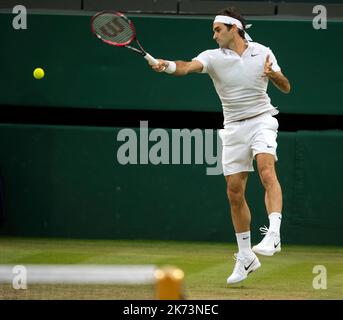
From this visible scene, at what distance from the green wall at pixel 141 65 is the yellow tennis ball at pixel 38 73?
5 centimetres

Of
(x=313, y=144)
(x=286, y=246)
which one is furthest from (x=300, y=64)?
(x=286, y=246)

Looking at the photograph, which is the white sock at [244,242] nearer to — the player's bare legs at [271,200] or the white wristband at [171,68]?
the player's bare legs at [271,200]

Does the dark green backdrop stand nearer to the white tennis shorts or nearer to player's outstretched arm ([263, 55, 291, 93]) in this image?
the white tennis shorts

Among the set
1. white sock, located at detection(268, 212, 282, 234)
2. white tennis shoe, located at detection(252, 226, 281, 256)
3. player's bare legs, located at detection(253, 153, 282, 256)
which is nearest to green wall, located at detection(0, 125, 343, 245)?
player's bare legs, located at detection(253, 153, 282, 256)

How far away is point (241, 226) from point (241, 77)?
3.71 feet

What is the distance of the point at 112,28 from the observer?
8258 mm

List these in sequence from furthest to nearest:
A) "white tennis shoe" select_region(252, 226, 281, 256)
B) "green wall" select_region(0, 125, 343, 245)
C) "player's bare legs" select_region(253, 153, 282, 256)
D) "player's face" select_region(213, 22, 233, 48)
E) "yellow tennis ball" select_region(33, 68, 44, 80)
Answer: "yellow tennis ball" select_region(33, 68, 44, 80) < "green wall" select_region(0, 125, 343, 245) < "player's face" select_region(213, 22, 233, 48) < "player's bare legs" select_region(253, 153, 282, 256) < "white tennis shoe" select_region(252, 226, 281, 256)

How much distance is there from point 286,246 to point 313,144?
3.56 ft

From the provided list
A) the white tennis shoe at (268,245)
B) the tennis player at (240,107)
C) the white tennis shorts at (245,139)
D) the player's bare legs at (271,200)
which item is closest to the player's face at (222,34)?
the tennis player at (240,107)

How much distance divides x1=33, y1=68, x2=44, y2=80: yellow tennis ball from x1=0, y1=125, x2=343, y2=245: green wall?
21.3 inches

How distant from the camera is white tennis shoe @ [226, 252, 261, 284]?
7641 mm

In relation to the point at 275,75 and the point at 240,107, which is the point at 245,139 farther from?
the point at 275,75

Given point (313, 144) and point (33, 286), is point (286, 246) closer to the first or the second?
point (313, 144)

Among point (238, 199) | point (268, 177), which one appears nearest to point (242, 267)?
point (238, 199)
